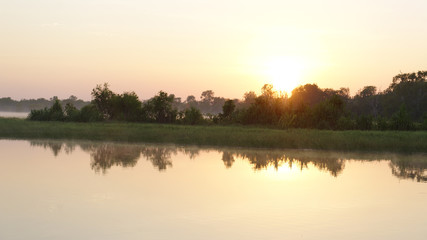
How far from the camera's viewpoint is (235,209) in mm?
14055

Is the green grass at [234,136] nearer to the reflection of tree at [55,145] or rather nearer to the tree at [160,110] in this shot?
the reflection of tree at [55,145]

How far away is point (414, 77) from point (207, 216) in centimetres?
6633

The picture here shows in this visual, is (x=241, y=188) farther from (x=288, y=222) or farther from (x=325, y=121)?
(x=325, y=121)

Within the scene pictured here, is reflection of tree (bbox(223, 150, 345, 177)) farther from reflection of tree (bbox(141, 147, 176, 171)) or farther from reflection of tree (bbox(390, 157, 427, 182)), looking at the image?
reflection of tree (bbox(141, 147, 176, 171))

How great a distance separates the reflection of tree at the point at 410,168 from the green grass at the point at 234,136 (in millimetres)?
4047

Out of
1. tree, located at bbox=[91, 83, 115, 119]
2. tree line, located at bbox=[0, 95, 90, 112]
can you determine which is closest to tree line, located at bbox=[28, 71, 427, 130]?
tree, located at bbox=[91, 83, 115, 119]

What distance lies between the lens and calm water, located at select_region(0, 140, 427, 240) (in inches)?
462

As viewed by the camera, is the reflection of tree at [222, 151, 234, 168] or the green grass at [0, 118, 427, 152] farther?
the green grass at [0, 118, 427, 152]

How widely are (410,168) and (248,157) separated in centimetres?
814

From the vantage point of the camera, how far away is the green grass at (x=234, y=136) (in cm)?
3156

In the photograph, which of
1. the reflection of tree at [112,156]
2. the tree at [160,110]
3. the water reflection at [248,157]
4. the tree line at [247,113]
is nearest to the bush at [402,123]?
the tree line at [247,113]

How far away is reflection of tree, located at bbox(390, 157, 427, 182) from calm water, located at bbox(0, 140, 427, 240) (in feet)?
0.16

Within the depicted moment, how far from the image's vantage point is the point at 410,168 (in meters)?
24.1

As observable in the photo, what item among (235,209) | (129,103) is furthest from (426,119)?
(235,209)
